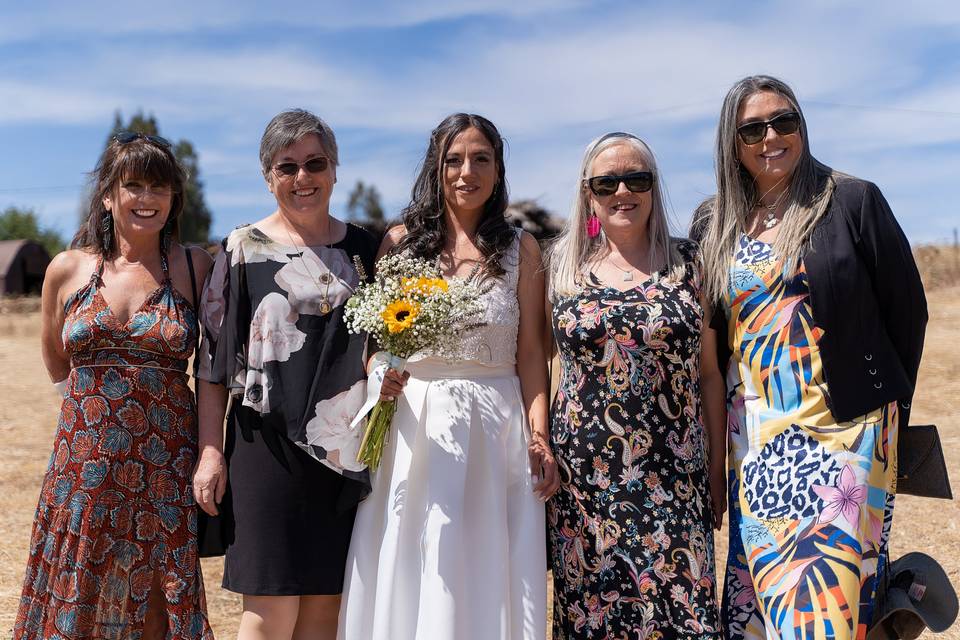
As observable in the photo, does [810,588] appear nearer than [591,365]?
Yes

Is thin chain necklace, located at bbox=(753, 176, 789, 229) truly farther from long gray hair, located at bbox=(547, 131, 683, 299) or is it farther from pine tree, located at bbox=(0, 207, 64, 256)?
pine tree, located at bbox=(0, 207, 64, 256)

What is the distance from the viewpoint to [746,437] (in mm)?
4004

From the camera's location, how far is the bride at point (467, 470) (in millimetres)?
3969

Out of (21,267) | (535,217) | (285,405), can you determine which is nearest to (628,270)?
(285,405)

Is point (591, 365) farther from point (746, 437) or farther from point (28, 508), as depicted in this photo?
point (28, 508)

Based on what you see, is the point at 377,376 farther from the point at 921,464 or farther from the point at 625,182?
the point at 921,464

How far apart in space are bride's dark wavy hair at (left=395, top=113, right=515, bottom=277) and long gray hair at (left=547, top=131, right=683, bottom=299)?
26cm

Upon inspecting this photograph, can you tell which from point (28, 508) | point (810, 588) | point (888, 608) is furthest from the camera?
point (28, 508)

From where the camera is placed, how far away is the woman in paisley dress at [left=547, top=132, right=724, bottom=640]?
13.0 feet

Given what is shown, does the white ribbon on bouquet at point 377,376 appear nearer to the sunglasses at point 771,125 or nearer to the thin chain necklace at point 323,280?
the thin chain necklace at point 323,280

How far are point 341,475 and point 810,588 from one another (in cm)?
198

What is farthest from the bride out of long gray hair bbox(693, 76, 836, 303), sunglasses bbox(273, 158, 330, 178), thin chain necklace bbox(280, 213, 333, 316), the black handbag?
the black handbag

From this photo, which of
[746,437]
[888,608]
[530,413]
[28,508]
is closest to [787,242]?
[746,437]

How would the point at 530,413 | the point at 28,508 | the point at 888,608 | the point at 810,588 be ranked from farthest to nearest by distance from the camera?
the point at 28,508 → the point at 530,413 → the point at 888,608 → the point at 810,588
